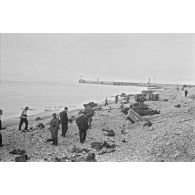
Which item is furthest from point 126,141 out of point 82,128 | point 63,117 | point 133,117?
point 133,117

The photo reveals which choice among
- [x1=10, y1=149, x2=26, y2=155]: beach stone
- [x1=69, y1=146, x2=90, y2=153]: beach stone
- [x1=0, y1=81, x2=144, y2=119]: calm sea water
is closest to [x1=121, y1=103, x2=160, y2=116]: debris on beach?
[x1=0, y1=81, x2=144, y2=119]: calm sea water

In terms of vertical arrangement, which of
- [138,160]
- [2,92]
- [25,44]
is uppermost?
[25,44]

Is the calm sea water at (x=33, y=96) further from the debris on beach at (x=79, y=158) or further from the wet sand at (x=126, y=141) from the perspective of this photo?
the debris on beach at (x=79, y=158)

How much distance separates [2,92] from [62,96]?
3877 mm

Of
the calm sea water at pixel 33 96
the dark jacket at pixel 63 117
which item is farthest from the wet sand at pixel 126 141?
the calm sea water at pixel 33 96

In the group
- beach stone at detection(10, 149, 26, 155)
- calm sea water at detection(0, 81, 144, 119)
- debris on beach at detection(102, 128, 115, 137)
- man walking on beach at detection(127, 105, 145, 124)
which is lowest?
beach stone at detection(10, 149, 26, 155)

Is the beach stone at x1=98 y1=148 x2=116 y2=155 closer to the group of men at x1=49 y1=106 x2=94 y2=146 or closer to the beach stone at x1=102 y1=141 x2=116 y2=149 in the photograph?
the beach stone at x1=102 y1=141 x2=116 y2=149

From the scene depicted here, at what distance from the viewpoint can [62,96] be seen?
1499cm

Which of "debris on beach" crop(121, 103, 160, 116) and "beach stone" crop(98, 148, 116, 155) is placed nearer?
"beach stone" crop(98, 148, 116, 155)

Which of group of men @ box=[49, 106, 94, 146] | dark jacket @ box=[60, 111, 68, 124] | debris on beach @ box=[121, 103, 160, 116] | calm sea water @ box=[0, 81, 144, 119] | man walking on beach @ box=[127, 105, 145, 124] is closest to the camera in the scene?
group of men @ box=[49, 106, 94, 146]

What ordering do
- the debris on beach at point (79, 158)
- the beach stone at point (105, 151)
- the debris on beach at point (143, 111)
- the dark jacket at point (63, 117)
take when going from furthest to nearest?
the debris on beach at point (143, 111), the dark jacket at point (63, 117), the beach stone at point (105, 151), the debris on beach at point (79, 158)

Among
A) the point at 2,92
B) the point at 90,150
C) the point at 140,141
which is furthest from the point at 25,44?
the point at 140,141
